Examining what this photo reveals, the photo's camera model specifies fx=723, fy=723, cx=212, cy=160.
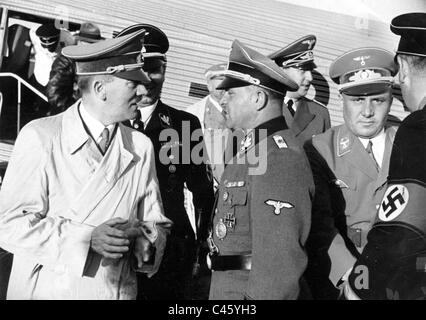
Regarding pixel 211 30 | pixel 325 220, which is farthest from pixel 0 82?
pixel 325 220

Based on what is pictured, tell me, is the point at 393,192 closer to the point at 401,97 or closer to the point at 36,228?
the point at 401,97

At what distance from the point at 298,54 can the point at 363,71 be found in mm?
341

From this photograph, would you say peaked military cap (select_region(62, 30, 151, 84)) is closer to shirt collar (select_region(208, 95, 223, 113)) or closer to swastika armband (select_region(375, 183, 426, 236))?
shirt collar (select_region(208, 95, 223, 113))

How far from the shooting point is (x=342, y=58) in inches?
146

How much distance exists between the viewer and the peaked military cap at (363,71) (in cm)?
366

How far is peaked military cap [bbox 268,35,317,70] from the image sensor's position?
143 inches

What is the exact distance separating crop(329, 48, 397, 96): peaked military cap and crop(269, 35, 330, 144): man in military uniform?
14 cm

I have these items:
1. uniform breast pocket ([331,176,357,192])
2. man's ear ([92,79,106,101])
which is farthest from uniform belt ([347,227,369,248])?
man's ear ([92,79,106,101])

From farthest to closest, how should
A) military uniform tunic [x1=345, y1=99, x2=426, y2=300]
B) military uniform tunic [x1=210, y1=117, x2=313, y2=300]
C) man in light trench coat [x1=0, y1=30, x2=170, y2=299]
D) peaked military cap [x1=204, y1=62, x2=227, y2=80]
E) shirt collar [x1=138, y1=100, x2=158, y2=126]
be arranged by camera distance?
peaked military cap [x1=204, y1=62, x2=227, y2=80], shirt collar [x1=138, y1=100, x2=158, y2=126], man in light trench coat [x1=0, y1=30, x2=170, y2=299], military uniform tunic [x1=345, y1=99, x2=426, y2=300], military uniform tunic [x1=210, y1=117, x2=313, y2=300]

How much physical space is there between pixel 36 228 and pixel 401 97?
6.26 ft

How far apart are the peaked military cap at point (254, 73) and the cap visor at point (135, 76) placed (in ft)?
1.14

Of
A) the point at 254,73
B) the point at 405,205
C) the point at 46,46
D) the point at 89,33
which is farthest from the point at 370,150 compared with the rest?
the point at 46,46

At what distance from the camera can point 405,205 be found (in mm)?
2990

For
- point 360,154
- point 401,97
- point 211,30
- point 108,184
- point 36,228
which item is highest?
point 211,30
